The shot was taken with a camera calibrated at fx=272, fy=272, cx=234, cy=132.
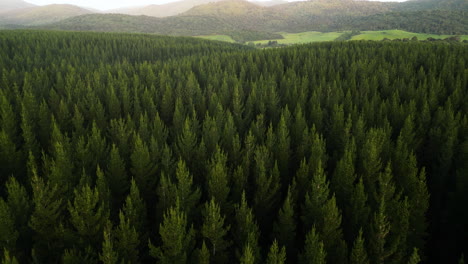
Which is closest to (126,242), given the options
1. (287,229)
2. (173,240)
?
(173,240)

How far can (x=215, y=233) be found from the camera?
33.8 feet

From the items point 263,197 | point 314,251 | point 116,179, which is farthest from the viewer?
point 116,179

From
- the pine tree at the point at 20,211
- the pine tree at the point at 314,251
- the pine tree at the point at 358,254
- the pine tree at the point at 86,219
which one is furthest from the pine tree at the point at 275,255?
the pine tree at the point at 20,211

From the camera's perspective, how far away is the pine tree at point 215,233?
399 inches

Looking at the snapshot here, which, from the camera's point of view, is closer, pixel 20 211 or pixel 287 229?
pixel 20 211

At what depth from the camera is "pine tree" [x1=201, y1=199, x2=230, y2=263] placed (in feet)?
33.2

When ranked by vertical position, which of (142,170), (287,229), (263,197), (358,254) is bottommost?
(287,229)

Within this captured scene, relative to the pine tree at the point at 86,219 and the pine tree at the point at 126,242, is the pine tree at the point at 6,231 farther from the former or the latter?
the pine tree at the point at 126,242

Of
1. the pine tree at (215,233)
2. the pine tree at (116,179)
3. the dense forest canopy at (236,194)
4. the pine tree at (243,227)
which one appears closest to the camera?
the dense forest canopy at (236,194)

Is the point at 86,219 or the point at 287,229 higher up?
the point at 86,219

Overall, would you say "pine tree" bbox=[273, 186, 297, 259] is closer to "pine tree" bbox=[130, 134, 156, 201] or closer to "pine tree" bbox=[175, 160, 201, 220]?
"pine tree" bbox=[175, 160, 201, 220]

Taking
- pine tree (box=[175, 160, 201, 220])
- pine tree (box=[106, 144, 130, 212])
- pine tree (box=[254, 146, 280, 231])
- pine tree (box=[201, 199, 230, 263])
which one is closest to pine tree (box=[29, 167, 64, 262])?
pine tree (box=[106, 144, 130, 212])

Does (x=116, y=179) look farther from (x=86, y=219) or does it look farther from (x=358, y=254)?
(x=358, y=254)

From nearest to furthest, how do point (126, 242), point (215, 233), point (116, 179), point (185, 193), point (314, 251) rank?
point (314, 251), point (126, 242), point (215, 233), point (185, 193), point (116, 179)
